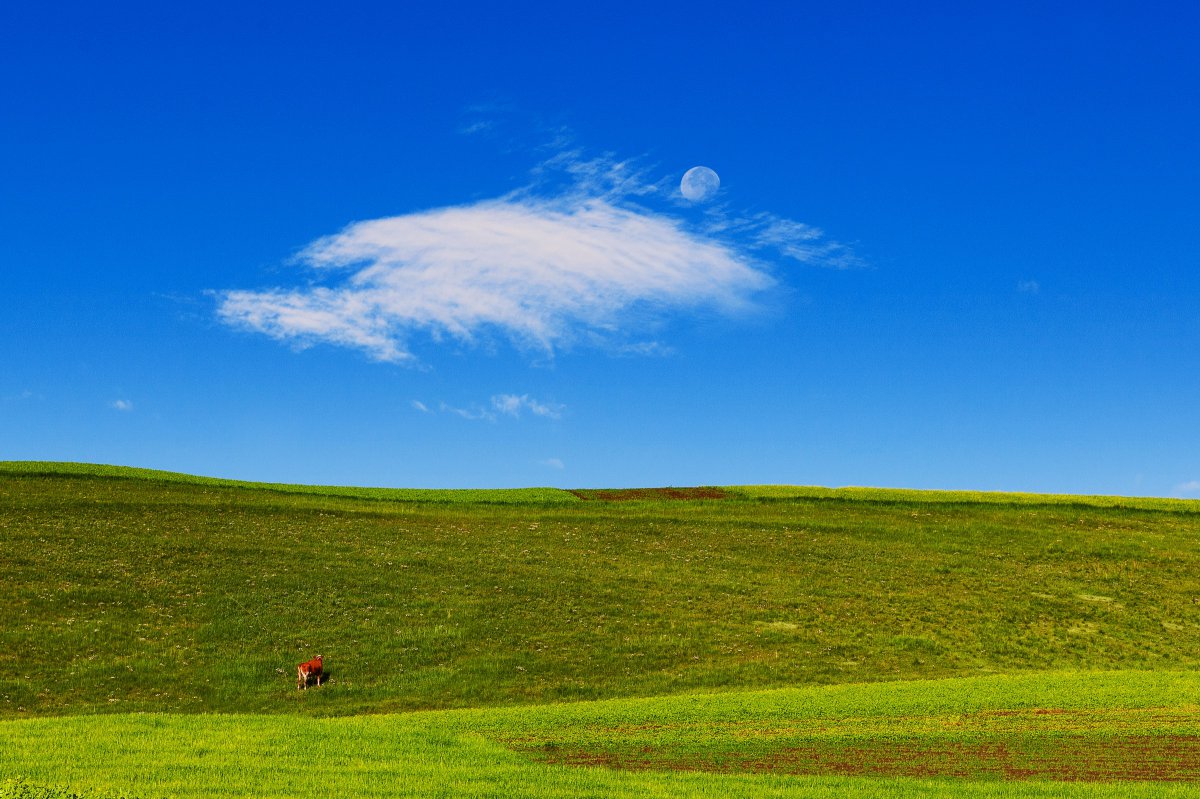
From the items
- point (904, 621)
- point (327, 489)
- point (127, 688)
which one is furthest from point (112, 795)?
point (327, 489)

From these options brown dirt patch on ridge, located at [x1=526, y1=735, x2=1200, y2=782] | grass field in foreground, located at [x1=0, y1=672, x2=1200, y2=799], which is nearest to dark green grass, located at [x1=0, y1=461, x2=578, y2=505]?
grass field in foreground, located at [x1=0, y1=672, x2=1200, y2=799]

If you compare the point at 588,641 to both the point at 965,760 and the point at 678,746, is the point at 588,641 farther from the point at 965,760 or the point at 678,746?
the point at 965,760

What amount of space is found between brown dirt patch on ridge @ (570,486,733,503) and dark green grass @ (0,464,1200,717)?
2.39m

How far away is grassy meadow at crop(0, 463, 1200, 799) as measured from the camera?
2625 cm

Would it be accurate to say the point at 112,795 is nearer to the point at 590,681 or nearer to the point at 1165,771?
the point at 590,681

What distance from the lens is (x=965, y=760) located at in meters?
27.5

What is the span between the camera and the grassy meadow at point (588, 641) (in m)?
26.2

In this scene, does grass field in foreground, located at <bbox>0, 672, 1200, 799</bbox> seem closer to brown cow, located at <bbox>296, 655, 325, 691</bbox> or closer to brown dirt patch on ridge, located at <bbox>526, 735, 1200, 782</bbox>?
brown dirt patch on ridge, located at <bbox>526, 735, 1200, 782</bbox>

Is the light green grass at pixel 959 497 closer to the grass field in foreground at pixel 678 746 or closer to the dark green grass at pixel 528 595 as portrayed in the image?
the dark green grass at pixel 528 595

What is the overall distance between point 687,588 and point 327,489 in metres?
34.5

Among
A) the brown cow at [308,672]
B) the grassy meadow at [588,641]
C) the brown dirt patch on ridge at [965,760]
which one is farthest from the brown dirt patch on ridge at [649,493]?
the brown dirt patch on ridge at [965,760]

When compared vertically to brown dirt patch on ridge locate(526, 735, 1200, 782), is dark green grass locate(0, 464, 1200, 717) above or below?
A: above

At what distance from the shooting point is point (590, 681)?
1548 inches

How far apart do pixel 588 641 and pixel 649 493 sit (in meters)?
32.6
